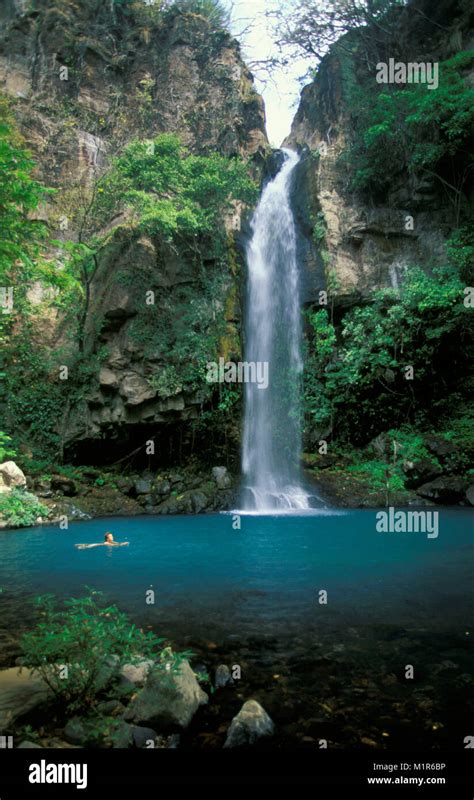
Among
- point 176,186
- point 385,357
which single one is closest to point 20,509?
point 176,186

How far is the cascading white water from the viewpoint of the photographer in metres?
17.8

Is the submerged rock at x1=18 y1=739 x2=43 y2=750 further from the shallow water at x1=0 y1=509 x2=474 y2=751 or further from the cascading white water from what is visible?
the cascading white water

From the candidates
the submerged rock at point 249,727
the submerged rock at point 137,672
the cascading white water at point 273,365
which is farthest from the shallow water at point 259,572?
the cascading white water at point 273,365

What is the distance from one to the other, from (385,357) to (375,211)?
7167 millimetres

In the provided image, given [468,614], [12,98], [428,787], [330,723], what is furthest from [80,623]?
[12,98]

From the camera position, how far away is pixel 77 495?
1620cm

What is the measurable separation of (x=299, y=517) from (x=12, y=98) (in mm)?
24342

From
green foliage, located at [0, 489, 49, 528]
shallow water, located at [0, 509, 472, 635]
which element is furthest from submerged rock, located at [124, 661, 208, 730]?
green foliage, located at [0, 489, 49, 528]

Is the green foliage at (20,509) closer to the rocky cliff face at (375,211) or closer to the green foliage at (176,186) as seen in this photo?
the green foliage at (176,186)

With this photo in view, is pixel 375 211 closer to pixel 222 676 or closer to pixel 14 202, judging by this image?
pixel 14 202

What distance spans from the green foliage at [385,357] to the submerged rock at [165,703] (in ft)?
53.1

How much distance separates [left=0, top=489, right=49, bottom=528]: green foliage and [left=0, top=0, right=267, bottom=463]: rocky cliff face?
3882mm

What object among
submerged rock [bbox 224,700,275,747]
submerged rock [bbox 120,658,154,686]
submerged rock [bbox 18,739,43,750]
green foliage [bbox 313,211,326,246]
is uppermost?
green foliage [bbox 313,211,326,246]

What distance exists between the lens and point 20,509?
43.7 ft
